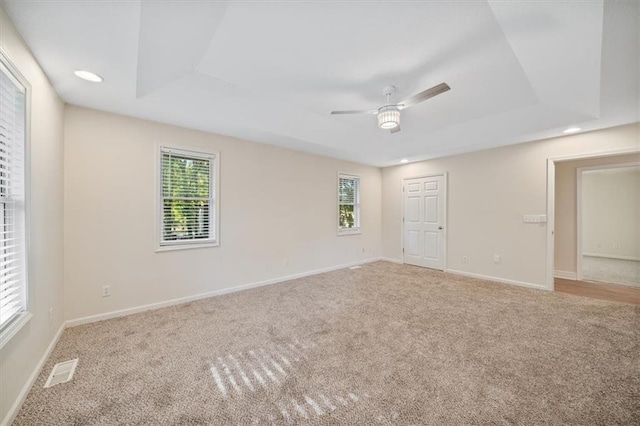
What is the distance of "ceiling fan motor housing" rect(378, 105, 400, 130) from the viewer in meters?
2.46

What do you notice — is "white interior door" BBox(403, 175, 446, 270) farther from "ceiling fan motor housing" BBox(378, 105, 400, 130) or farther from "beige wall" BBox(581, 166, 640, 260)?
"beige wall" BBox(581, 166, 640, 260)

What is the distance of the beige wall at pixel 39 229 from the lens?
5.11ft

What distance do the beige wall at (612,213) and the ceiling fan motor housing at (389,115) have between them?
7.04 meters

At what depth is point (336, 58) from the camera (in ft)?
6.85

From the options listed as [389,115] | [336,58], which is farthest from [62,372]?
[389,115]

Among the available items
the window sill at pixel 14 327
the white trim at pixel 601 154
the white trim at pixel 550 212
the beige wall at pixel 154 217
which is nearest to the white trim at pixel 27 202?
the window sill at pixel 14 327

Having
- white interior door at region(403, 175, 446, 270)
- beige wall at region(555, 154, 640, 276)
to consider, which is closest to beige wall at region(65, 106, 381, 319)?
white interior door at region(403, 175, 446, 270)

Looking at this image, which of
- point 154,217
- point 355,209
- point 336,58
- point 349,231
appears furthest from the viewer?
point 355,209

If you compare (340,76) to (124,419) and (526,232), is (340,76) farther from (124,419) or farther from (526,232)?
(526,232)

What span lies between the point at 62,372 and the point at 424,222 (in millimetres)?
5745

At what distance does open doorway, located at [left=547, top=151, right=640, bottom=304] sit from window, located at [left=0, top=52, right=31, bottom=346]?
6112 mm

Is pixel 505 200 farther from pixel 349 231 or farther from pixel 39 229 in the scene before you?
pixel 39 229

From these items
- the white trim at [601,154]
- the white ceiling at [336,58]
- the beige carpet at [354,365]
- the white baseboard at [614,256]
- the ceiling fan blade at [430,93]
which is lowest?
the beige carpet at [354,365]

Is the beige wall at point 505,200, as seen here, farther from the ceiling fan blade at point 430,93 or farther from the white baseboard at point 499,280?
the ceiling fan blade at point 430,93
